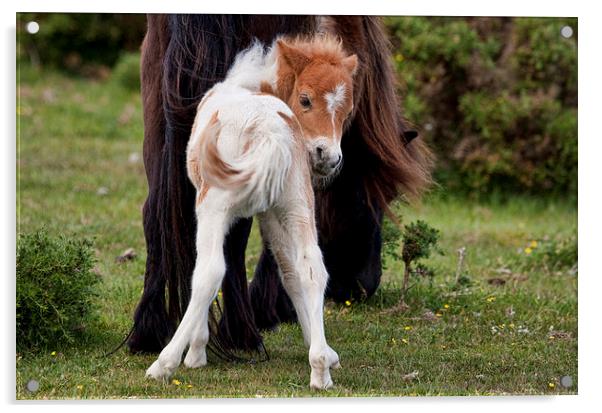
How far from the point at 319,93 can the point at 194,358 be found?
0.96m

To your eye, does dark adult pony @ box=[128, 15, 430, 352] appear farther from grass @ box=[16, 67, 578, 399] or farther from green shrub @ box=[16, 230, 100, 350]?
green shrub @ box=[16, 230, 100, 350]

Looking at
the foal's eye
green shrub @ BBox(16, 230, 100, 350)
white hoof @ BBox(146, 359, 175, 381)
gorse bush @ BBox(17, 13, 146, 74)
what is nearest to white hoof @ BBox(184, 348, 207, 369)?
white hoof @ BBox(146, 359, 175, 381)

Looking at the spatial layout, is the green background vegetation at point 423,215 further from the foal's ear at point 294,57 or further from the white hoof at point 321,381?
the foal's ear at point 294,57

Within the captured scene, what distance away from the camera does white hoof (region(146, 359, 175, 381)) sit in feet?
10.6

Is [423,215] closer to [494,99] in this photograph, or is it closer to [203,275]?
[494,99]

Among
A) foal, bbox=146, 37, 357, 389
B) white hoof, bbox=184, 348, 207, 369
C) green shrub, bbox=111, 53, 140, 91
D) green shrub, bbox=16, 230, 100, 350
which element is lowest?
white hoof, bbox=184, 348, 207, 369

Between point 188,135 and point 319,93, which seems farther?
point 188,135

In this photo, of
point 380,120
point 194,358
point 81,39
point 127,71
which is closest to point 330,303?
point 380,120

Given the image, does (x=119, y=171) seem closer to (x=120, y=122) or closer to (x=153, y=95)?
(x=120, y=122)

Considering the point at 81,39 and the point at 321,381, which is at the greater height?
the point at 81,39

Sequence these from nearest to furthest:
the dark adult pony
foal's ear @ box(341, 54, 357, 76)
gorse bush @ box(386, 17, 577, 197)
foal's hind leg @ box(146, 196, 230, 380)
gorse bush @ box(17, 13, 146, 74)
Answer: foal's hind leg @ box(146, 196, 230, 380) < foal's ear @ box(341, 54, 357, 76) < the dark adult pony < gorse bush @ box(17, 13, 146, 74) < gorse bush @ box(386, 17, 577, 197)

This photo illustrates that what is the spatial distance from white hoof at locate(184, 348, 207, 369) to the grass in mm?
24

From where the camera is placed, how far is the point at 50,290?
3.67 meters
